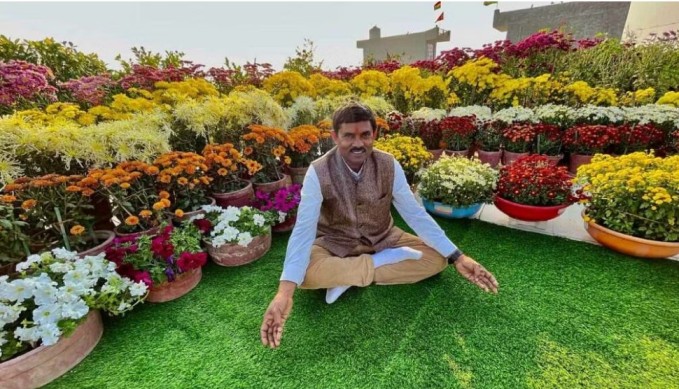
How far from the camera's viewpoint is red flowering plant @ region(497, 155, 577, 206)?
2.66 meters

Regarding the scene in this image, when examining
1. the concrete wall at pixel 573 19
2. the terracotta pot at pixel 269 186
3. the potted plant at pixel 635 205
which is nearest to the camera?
the potted plant at pixel 635 205

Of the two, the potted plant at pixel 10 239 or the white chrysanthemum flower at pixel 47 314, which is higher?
the potted plant at pixel 10 239

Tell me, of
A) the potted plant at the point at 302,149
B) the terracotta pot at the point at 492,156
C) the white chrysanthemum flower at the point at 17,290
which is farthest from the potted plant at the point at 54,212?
the terracotta pot at the point at 492,156

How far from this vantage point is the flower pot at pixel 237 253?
2.42 meters

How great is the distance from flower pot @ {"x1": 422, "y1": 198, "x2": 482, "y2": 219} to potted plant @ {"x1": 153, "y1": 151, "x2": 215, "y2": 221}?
209cm

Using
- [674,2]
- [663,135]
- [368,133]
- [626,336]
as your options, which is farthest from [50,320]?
[674,2]

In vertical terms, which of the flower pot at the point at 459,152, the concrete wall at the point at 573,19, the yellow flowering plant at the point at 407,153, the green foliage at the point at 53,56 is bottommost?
the flower pot at the point at 459,152

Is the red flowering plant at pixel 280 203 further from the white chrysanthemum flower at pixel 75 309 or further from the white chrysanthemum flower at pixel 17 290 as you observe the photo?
the white chrysanthemum flower at pixel 17 290

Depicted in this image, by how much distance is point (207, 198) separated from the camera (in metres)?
2.81

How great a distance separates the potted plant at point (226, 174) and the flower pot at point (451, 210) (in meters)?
1.75

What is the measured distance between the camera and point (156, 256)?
2.06m

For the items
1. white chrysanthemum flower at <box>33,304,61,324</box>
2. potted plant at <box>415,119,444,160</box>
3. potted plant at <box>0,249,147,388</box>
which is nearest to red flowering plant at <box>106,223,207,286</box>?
potted plant at <box>0,249,147,388</box>

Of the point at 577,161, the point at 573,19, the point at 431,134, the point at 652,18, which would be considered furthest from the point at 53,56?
the point at 573,19

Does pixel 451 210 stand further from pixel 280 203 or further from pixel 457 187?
pixel 280 203
